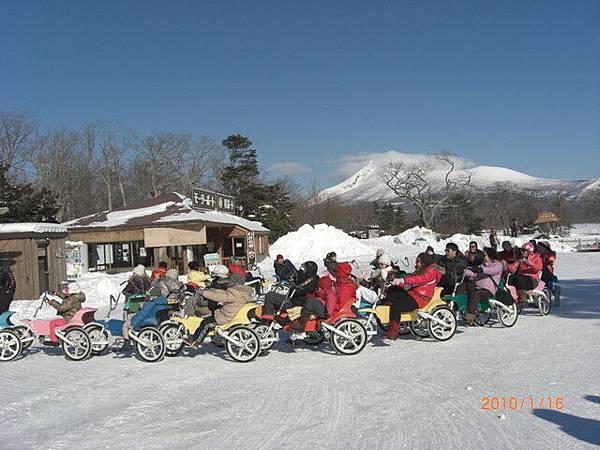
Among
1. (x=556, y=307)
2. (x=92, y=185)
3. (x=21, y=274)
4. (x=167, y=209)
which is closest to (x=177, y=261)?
(x=167, y=209)

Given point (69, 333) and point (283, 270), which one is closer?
point (69, 333)

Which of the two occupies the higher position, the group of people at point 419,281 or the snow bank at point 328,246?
the snow bank at point 328,246

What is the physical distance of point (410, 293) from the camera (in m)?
8.47

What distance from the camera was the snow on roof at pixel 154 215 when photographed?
26.9 meters

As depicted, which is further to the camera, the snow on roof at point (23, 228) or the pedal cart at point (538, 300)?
the snow on roof at point (23, 228)

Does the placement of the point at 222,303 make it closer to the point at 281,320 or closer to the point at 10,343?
the point at 281,320

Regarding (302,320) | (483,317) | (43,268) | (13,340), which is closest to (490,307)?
(483,317)

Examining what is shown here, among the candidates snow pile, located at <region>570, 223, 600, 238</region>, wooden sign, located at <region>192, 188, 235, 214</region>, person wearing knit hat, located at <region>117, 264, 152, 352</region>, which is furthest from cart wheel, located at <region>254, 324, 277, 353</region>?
snow pile, located at <region>570, 223, 600, 238</region>

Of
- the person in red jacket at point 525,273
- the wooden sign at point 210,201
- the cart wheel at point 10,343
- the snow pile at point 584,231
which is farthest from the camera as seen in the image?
the snow pile at point 584,231

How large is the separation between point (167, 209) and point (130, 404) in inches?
935

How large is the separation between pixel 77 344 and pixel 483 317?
678cm

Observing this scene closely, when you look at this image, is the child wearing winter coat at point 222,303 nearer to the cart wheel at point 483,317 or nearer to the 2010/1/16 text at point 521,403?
the 2010/1/16 text at point 521,403

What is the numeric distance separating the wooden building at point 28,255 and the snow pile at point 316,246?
18.4m

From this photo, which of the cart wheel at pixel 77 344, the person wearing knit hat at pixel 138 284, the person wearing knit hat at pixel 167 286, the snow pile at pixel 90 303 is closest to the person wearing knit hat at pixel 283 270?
the snow pile at pixel 90 303
